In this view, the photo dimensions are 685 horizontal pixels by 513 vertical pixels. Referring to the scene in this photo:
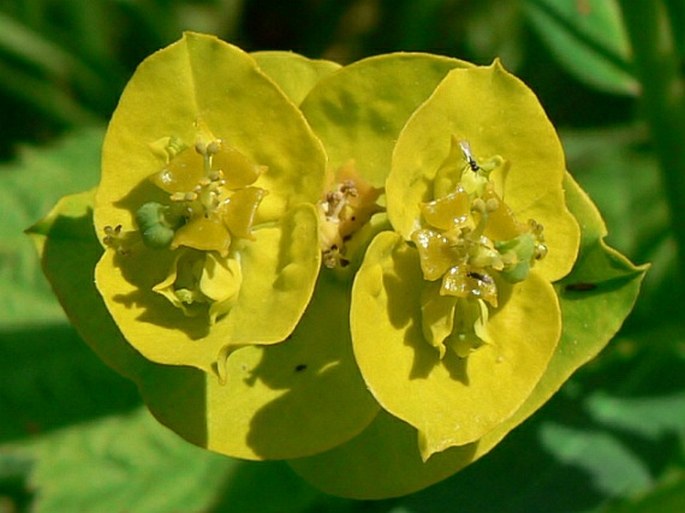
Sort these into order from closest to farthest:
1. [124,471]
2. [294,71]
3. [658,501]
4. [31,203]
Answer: [294,71] → [658,501] → [124,471] → [31,203]

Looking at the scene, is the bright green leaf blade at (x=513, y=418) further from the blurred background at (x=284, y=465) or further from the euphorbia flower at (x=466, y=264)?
the blurred background at (x=284, y=465)

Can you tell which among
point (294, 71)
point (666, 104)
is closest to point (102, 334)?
point (294, 71)

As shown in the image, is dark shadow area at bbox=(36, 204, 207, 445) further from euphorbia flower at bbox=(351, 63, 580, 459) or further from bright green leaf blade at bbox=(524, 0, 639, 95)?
bright green leaf blade at bbox=(524, 0, 639, 95)

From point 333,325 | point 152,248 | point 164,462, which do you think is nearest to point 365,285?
point 333,325

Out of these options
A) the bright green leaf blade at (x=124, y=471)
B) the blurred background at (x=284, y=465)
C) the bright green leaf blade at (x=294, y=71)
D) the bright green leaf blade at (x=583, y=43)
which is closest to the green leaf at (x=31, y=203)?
the blurred background at (x=284, y=465)

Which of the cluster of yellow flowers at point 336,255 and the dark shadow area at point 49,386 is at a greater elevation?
the cluster of yellow flowers at point 336,255

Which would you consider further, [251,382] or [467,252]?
[251,382]

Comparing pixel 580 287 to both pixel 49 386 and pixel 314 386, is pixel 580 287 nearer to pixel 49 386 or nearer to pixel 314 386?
pixel 314 386

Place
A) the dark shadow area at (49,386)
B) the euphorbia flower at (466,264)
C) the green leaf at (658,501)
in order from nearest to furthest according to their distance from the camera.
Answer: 1. the euphorbia flower at (466,264)
2. the green leaf at (658,501)
3. the dark shadow area at (49,386)
